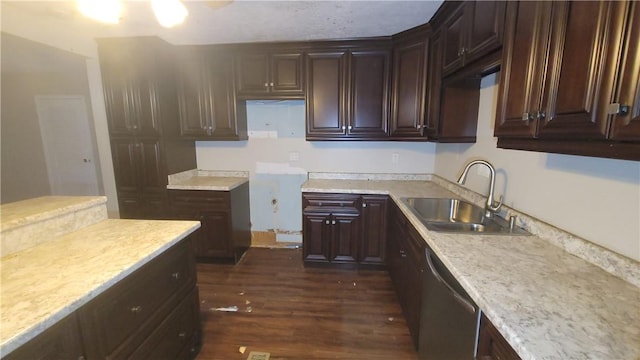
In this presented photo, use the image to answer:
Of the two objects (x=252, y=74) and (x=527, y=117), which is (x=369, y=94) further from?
(x=527, y=117)

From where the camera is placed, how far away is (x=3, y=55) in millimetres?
3158

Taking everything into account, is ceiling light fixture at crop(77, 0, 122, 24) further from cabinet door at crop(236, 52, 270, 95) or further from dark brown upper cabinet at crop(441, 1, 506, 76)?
dark brown upper cabinet at crop(441, 1, 506, 76)

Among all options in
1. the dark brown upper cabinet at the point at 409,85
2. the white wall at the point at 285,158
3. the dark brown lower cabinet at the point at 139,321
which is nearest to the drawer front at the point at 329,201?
the white wall at the point at 285,158

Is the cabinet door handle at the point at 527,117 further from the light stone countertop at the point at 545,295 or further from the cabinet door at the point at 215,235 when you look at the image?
the cabinet door at the point at 215,235

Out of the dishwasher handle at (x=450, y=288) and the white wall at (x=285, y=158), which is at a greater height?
the white wall at (x=285, y=158)

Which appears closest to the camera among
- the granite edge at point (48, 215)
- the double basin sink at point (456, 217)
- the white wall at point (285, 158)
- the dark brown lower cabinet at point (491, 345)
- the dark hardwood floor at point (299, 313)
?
the dark brown lower cabinet at point (491, 345)

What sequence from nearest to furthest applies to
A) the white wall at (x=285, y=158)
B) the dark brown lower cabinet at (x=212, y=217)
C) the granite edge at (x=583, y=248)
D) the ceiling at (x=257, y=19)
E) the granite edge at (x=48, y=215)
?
the granite edge at (x=583, y=248) → the granite edge at (x=48, y=215) → the ceiling at (x=257, y=19) → the dark brown lower cabinet at (x=212, y=217) → the white wall at (x=285, y=158)

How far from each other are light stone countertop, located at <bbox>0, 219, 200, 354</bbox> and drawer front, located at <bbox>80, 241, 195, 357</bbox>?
0.08 metres

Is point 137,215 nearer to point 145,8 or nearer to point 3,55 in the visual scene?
point 145,8

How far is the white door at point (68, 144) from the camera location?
410cm

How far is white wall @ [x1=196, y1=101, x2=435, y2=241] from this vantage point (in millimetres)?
3094

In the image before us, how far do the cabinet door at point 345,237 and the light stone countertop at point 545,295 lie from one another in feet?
4.37

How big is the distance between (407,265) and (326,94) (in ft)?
6.26

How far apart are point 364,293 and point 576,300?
5.79ft
